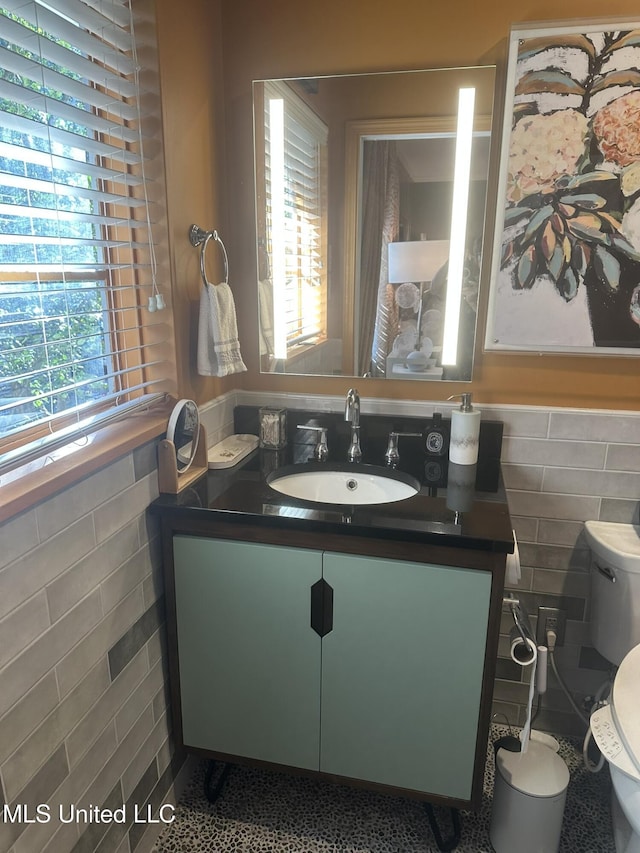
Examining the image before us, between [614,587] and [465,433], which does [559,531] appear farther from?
[465,433]

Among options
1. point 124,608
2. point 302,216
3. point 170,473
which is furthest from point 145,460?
point 302,216

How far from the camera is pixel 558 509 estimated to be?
5.84ft

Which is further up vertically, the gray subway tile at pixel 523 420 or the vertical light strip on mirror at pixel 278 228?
the vertical light strip on mirror at pixel 278 228

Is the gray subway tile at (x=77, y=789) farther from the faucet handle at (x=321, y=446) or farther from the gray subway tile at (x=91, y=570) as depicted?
the faucet handle at (x=321, y=446)

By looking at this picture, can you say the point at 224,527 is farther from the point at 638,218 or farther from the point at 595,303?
the point at 638,218

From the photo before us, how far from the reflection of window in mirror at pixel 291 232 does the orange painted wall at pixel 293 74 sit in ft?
0.21

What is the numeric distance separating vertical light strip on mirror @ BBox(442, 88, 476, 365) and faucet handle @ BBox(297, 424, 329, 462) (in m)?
0.42

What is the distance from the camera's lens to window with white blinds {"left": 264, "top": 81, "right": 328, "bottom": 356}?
1.73 meters

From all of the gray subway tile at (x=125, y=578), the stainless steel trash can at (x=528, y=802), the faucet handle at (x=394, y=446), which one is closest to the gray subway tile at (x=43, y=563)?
the gray subway tile at (x=125, y=578)

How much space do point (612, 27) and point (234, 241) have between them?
1156 millimetres

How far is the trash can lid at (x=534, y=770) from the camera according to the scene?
57.9 inches

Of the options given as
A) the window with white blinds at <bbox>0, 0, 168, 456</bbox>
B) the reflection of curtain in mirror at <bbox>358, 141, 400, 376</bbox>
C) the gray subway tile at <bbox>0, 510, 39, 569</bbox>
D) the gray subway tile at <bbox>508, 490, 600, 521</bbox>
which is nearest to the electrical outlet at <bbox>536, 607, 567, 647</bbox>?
the gray subway tile at <bbox>508, 490, 600, 521</bbox>

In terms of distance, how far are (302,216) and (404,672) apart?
52.1 inches

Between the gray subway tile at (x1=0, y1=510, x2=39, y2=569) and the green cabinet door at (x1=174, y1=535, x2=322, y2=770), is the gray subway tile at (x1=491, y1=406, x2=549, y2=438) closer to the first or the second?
the green cabinet door at (x1=174, y1=535, x2=322, y2=770)
